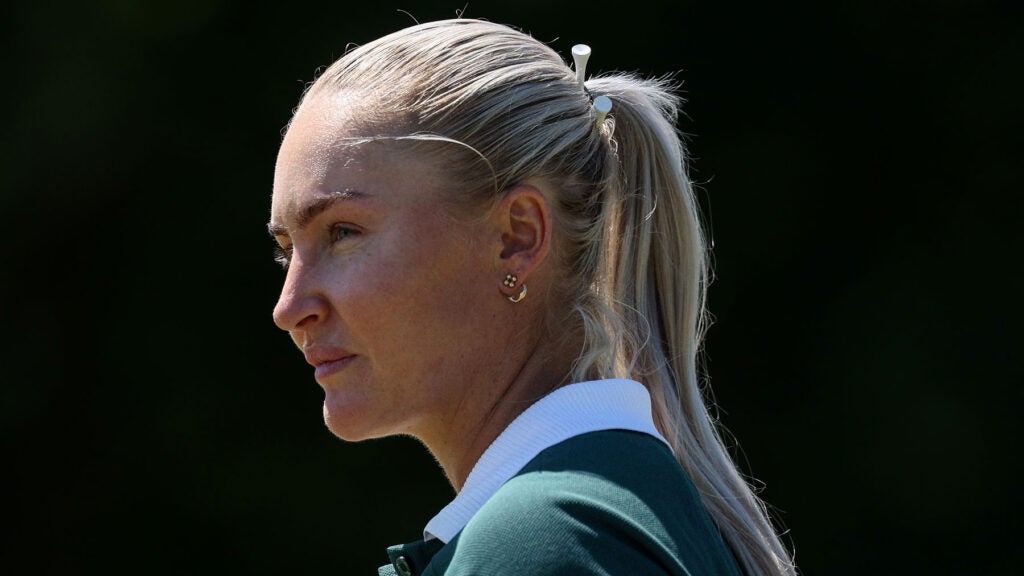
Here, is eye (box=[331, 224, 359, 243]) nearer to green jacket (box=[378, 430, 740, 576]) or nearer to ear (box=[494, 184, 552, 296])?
ear (box=[494, 184, 552, 296])

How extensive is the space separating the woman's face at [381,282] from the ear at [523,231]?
0.02 metres

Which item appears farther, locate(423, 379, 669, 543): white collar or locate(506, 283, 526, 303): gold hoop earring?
locate(506, 283, 526, 303): gold hoop earring

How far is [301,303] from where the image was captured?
1.58 meters

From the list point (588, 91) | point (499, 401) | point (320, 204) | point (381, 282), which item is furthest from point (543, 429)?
point (588, 91)

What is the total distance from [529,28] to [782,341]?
1238mm

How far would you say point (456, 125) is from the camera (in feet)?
5.20

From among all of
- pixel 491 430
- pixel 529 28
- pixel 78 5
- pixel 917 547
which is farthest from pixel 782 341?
pixel 491 430

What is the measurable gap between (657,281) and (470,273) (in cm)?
33

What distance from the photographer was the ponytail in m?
1.71

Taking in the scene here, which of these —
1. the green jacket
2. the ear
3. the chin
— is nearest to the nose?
the chin

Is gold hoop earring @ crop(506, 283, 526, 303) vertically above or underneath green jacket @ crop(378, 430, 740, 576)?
above

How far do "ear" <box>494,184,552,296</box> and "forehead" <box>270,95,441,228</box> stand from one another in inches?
3.9

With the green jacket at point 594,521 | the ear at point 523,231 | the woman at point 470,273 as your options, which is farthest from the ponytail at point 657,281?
the green jacket at point 594,521

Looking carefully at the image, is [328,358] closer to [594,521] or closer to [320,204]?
[320,204]
